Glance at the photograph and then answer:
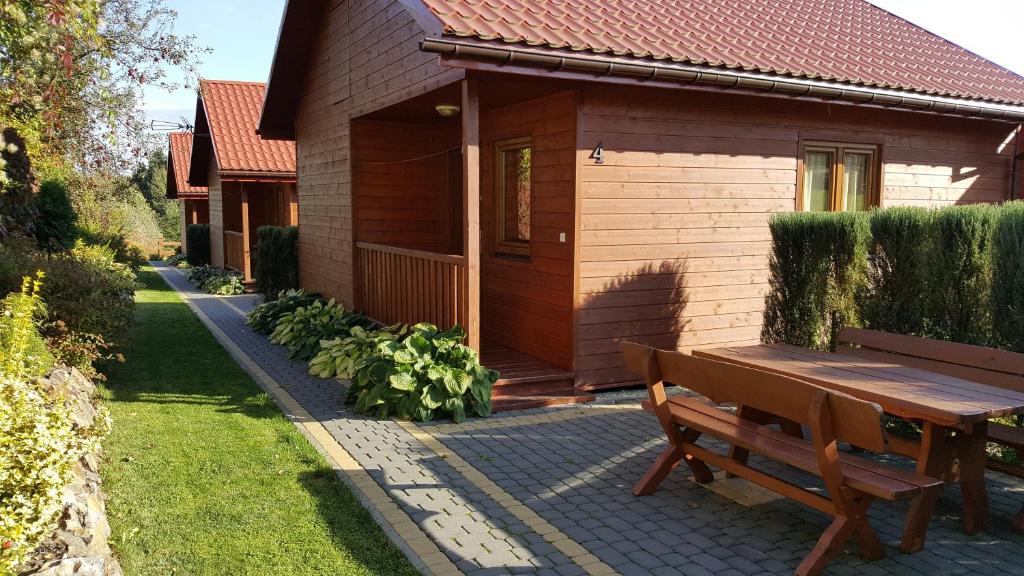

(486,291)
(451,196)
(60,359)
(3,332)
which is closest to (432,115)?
(451,196)

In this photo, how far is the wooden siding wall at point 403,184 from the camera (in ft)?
36.5

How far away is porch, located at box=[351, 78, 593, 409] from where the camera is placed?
304 inches

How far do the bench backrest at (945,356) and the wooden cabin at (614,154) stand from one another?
8.25ft

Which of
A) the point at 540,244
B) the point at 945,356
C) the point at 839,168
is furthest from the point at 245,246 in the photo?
the point at 945,356

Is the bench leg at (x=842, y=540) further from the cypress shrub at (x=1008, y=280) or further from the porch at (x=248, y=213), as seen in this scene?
the porch at (x=248, y=213)

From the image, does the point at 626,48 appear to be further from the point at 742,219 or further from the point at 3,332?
the point at 3,332

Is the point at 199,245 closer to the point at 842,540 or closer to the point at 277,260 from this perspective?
the point at 277,260

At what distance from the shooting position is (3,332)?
5270 millimetres

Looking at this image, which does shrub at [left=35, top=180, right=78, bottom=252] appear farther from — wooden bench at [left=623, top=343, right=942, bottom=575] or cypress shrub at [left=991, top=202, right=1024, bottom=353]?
cypress shrub at [left=991, top=202, right=1024, bottom=353]

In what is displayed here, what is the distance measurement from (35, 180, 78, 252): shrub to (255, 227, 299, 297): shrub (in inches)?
166

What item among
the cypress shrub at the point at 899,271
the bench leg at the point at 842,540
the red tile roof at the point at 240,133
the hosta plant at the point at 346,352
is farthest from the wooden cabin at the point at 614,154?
the red tile roof at the point at 240,133

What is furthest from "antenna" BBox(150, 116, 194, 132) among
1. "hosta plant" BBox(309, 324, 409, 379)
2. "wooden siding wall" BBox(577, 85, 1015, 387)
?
"wooden siding wall" BBox(577, 85, 1015, 387)

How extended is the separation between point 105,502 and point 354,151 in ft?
22.7

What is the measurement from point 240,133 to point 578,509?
1855cm
